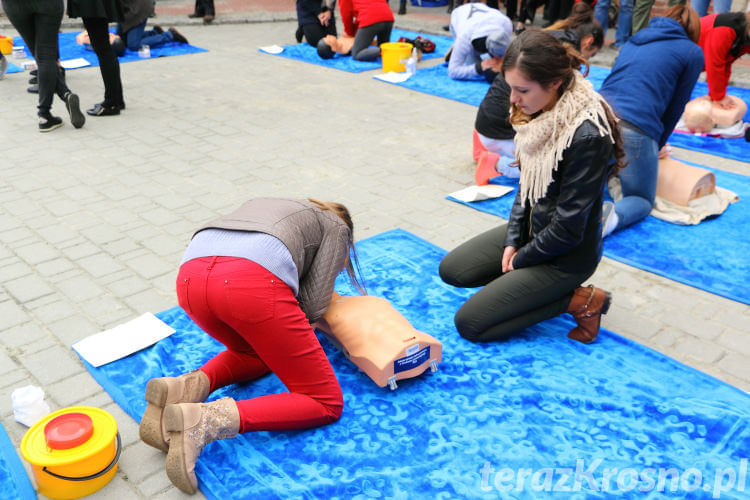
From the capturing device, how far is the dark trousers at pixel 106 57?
5.71m

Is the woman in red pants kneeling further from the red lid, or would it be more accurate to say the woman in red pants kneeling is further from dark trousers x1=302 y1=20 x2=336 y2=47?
dark trousers x1=302 y1=20 x2=336 y2=47

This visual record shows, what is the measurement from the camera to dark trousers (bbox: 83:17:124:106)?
18.7 feet

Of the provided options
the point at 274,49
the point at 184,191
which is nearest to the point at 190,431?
the point at 184,191

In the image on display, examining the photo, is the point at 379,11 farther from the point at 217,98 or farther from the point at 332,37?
the point at 217,98

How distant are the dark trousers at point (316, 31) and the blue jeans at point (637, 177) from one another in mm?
5987

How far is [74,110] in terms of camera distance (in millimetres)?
5668

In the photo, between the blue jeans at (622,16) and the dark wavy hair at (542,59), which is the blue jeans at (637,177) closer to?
the dark wavy hair at (542,59)

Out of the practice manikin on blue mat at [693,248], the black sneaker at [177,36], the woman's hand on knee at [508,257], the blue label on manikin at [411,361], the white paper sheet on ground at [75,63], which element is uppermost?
the black sneaker at [177,36]

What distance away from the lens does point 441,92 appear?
7.16 meters

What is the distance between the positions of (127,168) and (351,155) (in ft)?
5.71

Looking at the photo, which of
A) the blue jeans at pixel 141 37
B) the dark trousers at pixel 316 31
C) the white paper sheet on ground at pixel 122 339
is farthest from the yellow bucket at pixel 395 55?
the white paper sheet on ground at pixel 122 339

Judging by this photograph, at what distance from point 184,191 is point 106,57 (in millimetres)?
2186

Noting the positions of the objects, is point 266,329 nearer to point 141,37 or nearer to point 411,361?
point 411,361

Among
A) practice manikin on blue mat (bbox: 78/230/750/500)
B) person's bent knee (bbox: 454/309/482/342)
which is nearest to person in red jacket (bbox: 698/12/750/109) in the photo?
practice manikin on blue mat (bbox: 78/230/750/500)
